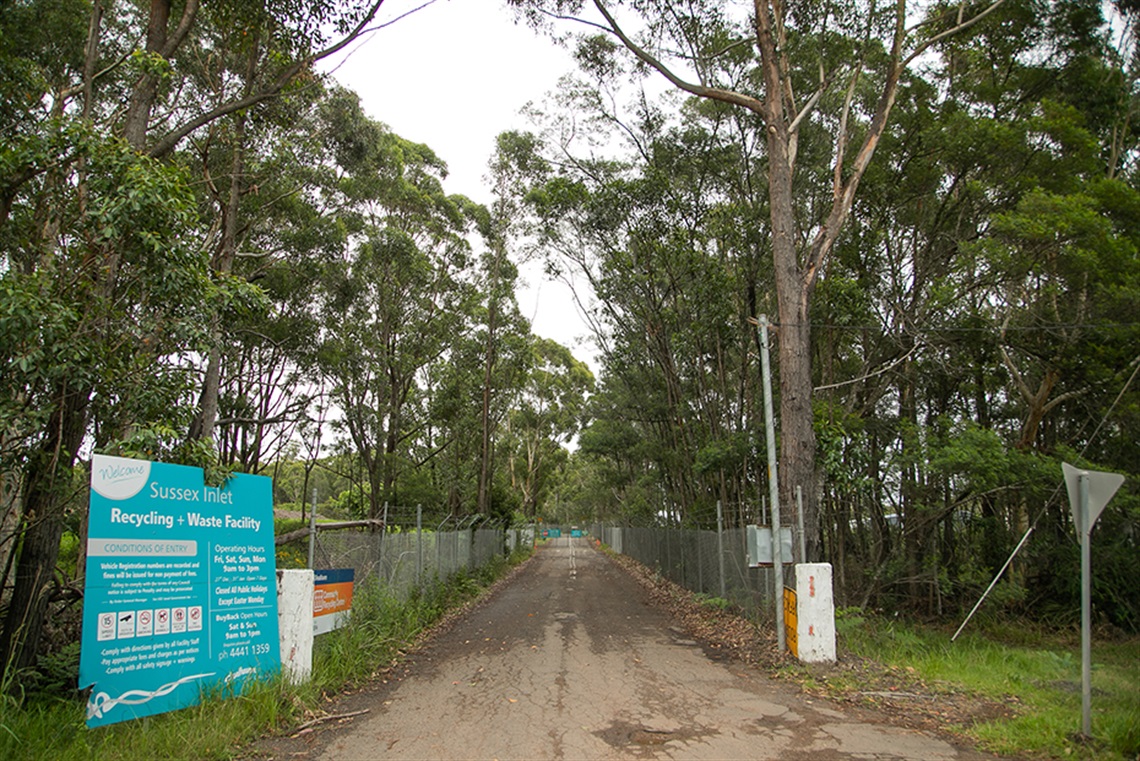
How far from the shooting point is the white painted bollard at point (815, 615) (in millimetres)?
8578

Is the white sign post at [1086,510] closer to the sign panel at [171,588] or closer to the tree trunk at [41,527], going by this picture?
the sign panel at [171,588]

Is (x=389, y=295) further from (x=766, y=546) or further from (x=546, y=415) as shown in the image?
(x=546, y=415)

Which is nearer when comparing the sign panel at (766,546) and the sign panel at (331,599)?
the sign panel at (331,599)

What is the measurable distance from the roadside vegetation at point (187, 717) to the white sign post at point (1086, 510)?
643 centimetres

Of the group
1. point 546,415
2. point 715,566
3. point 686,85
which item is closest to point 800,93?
point 686,85

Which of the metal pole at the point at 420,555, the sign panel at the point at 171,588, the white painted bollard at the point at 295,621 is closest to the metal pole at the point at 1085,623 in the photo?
the white painted bollard at the point at 295,621

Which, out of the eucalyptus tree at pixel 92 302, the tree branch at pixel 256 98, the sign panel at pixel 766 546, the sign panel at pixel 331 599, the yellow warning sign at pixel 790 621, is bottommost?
the yellow warning sign at pixel 790 621

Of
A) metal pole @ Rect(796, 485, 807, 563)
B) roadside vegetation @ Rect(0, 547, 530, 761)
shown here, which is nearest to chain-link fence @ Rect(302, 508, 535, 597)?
roadside vegetation @ Rect(0, 547, 530, 761)

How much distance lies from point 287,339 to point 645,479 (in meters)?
20.6

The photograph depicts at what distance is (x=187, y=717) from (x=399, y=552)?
6.30 m

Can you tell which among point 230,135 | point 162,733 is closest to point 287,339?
point 230,135

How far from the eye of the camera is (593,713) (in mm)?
6598

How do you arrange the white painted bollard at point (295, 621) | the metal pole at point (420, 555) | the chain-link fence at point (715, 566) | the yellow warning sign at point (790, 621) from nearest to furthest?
1. the white painted bollard at point (295, 621)
2. the yellow warning sign at point (790, 621)
3. the chain-link fence at point (715, 566)
4. the metal pole at point (420, 555)

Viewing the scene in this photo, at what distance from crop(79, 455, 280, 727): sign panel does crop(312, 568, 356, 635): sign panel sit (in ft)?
3.62
